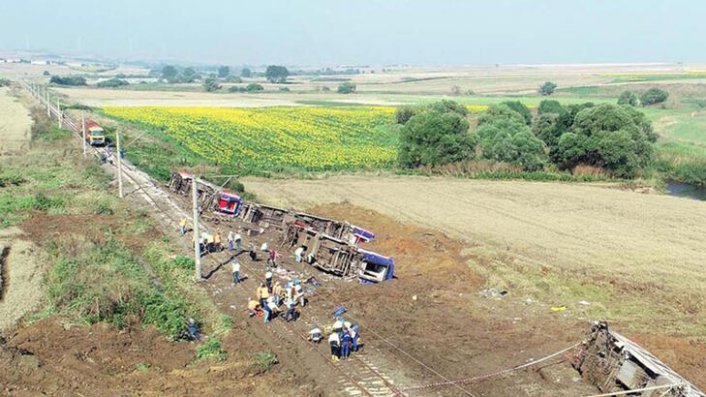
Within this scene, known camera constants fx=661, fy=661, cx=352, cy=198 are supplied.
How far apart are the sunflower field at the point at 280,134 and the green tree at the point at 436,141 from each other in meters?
3.64

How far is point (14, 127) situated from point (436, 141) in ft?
168

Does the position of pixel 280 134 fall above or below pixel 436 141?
below

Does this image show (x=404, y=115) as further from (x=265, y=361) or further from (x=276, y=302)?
(x=265, y=361)

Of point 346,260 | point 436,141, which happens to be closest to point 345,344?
point 346,260

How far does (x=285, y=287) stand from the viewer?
26.7 m

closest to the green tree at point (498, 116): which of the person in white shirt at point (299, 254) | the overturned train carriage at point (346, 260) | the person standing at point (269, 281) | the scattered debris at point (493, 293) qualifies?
the person in white shirt at point (299, 254)

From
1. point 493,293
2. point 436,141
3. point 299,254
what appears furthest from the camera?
point 436,141

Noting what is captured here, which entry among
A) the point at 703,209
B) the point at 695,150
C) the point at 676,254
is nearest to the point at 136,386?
the point at 676,254

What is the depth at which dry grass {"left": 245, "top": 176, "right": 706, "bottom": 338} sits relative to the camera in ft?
86.9

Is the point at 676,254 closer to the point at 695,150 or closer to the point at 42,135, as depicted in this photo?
the point at 695,150

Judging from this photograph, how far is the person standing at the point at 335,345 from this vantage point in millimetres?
19984

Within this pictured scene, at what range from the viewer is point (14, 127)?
77750 millimetres

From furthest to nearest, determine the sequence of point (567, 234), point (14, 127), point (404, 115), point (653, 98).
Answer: point (653, 98) < point (404, 115) < point (14, 127) < point (567, 234)

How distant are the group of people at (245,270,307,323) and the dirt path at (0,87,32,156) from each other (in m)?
44.7
